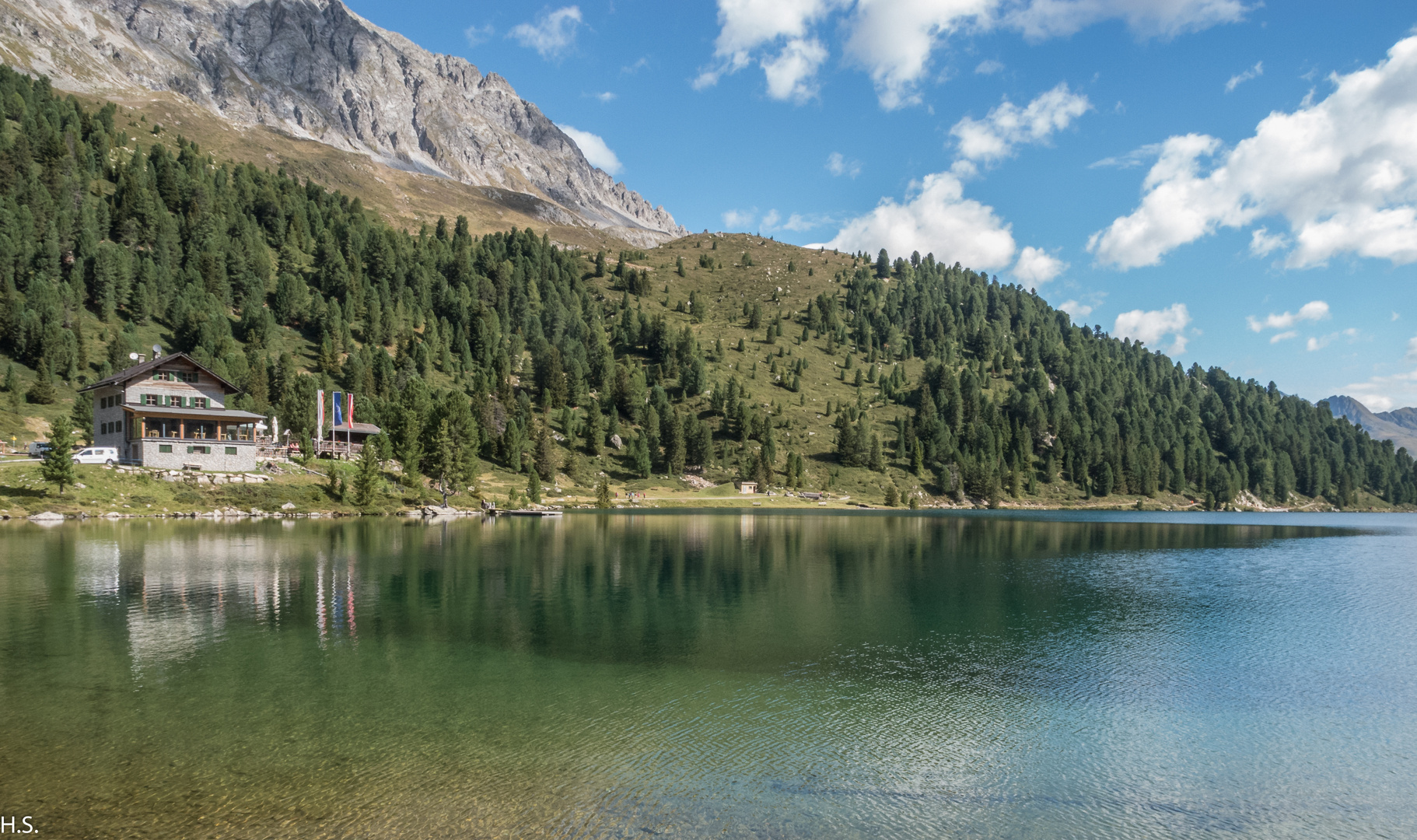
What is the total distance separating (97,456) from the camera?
296 ft

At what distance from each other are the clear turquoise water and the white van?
4556 cm

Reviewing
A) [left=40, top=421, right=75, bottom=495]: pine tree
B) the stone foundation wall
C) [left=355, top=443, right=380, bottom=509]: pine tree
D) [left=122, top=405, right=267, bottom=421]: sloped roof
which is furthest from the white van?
[left=355, top=443, right=380, bottom=509]: pine tree

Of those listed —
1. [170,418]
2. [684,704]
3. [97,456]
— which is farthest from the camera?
[170,418]

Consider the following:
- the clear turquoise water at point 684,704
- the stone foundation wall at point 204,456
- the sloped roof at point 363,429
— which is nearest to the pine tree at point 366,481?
the stone foundation wall at point 204,456

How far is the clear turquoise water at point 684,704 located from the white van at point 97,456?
45.6 m

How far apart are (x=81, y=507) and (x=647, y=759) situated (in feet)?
306

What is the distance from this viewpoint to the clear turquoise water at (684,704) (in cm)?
1565

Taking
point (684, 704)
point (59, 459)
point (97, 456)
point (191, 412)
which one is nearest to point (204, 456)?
point (191, 412)

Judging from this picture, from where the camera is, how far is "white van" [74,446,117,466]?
291ft

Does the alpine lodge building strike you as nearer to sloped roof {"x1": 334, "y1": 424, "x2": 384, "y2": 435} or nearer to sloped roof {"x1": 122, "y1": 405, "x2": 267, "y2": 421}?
sloped roof {"x1": 122, "y1": 405, "x2": 267, "y2": 421}

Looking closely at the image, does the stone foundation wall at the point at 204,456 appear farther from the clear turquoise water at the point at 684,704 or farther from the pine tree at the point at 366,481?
the clear turquoise water at the point at 684,704

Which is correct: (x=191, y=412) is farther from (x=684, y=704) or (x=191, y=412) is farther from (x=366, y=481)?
(x=684, y=704)

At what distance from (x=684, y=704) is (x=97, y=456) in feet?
335

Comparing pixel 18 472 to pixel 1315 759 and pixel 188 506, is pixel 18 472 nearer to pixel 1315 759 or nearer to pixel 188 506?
pixel 188 506
